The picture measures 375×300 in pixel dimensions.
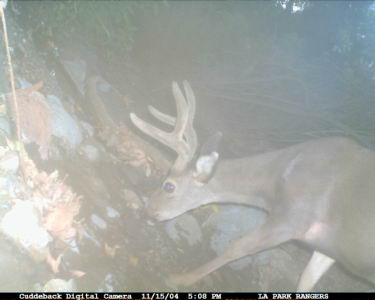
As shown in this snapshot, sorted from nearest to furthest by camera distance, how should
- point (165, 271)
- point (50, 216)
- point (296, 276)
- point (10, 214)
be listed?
point (10, 214), point (50, 216), point (165, 271), point (296, 276)

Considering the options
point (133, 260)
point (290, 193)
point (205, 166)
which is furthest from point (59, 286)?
point (290, 193)

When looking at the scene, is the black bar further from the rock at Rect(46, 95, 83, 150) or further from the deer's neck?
the rock at Rect(46, 95, 83, 150)

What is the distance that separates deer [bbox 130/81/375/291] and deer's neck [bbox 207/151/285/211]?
11mm

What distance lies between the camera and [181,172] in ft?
11.5

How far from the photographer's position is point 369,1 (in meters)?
6.45

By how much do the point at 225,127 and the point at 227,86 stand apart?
3.63ft

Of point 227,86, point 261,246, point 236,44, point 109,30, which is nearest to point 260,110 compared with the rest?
point 227,86

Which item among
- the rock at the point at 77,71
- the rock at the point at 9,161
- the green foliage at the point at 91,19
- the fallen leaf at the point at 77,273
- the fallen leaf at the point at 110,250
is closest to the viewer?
the fallen leaf at the point at 77,273

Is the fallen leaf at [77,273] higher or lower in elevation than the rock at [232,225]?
lower

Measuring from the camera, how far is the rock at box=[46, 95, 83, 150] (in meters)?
3.52

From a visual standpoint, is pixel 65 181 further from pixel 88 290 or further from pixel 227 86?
pixel 227 86

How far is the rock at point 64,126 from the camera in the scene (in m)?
3.52

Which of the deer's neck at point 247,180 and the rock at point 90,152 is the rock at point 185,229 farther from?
the rock at point 90,152

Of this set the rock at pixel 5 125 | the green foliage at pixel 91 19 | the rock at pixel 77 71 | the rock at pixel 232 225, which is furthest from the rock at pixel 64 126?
the rock at pixel 232 225
